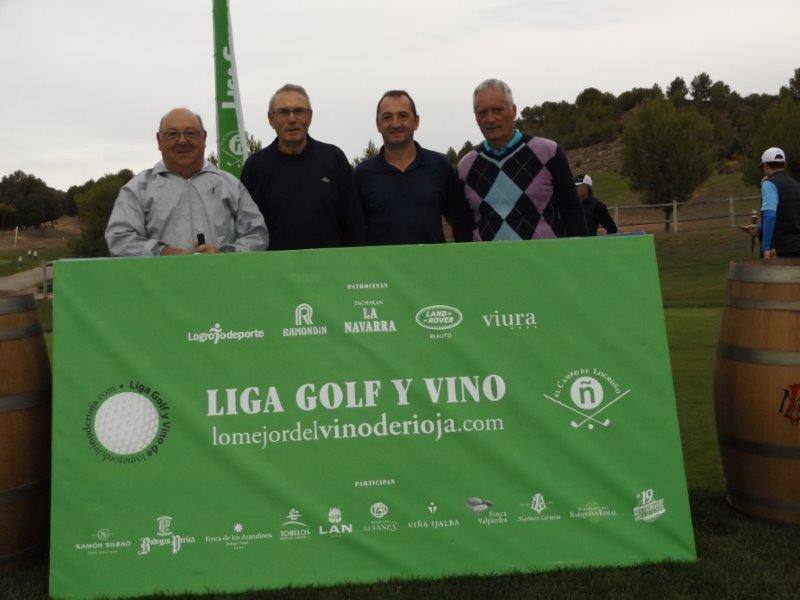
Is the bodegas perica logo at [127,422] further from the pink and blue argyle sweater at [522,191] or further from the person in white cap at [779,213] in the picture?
the person in white cap at [779,213]

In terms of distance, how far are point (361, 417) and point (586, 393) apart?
893mm

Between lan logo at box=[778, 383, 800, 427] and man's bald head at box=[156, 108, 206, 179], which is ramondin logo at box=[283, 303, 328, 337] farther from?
lan logo at box=[778, 383, 800, 427]

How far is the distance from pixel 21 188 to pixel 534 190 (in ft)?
273

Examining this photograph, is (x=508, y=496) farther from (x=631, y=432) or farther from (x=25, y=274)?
(x=25, y=274)

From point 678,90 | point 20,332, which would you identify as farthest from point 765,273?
point 678,90

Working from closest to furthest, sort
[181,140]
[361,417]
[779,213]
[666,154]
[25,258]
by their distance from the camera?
[361,417] → [181,140] → [779,213] → [666,154] → [25,258]

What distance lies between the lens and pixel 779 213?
7691 mm

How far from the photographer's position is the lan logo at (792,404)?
3475 millimetres

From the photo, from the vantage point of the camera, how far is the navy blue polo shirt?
4.10 metres

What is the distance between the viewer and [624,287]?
324cm

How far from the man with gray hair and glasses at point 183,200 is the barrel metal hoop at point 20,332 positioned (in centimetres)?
48

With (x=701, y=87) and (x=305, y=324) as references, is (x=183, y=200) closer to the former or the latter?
(x=305, y=324)

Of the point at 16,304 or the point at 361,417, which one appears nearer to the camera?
the point at 361,417

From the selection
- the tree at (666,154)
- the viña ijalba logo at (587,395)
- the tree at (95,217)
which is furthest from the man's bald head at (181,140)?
the tree at (95,217)
